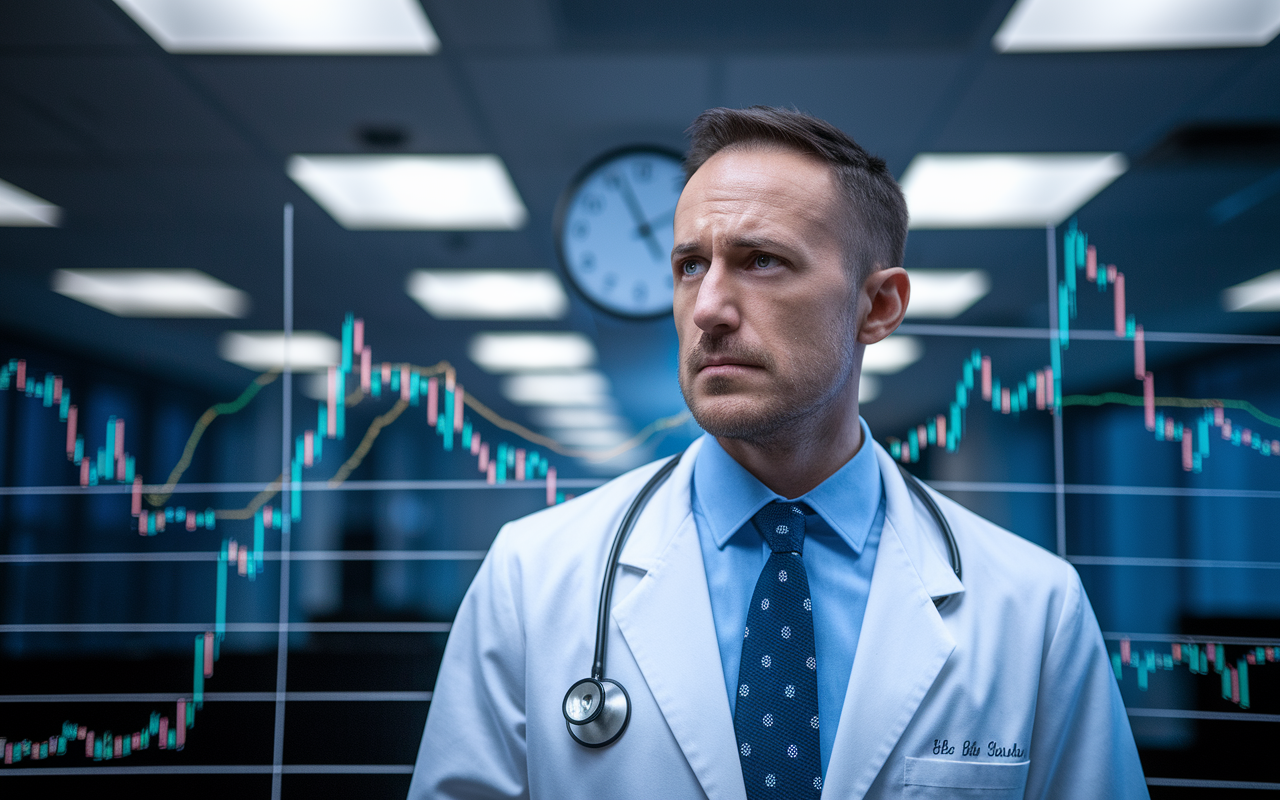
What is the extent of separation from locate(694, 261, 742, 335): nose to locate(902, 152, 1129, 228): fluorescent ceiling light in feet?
2.87

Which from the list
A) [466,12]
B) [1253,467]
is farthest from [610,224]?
[1253,467]

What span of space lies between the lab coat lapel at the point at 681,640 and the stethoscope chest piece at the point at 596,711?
44 mm

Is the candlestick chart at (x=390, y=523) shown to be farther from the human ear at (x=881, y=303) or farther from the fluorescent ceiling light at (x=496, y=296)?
the human ear at (x=881, y=303)

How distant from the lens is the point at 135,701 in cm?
143

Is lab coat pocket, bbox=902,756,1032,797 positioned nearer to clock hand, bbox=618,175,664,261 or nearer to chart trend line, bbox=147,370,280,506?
clock hand, bbox=618,175,664,261

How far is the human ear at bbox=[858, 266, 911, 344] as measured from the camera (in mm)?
962

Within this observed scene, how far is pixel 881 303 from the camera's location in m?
0.98

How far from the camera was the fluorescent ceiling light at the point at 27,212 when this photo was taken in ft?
5.03

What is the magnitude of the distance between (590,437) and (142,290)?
1.08 meters

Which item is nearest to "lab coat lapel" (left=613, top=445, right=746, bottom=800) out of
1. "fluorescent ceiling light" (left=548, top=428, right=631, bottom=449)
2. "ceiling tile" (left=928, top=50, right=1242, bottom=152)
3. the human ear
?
the human ear

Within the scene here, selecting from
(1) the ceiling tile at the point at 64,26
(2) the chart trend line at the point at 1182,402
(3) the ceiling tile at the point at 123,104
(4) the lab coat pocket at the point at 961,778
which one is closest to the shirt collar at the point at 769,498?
(4) the lab coat pocket at the point at 961,778

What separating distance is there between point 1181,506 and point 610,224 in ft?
4.58

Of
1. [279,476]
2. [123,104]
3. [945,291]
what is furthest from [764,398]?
[123,104]

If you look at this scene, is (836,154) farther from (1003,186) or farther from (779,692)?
(1003,186)
